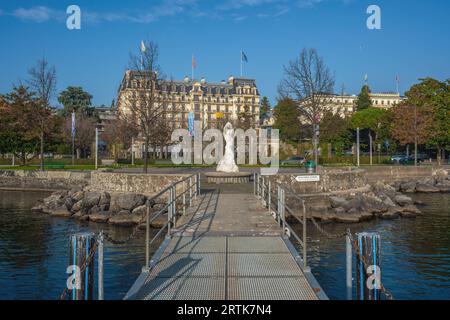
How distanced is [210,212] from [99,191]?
12.0m

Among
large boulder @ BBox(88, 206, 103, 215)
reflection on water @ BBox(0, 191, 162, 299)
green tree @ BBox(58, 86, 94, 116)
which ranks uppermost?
green tree @ BBox(58, 86, 94, 116)

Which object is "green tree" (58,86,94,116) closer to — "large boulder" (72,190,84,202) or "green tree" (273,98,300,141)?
"green tree" (273,98,300,141)

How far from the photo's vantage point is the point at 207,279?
282 inches

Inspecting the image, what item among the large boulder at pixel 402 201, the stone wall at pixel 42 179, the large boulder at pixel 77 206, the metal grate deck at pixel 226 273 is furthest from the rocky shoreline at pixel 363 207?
the stone wall at pixel 42 179

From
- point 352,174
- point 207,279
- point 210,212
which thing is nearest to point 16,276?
point 210,212

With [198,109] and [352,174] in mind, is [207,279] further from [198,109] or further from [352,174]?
[198,109]

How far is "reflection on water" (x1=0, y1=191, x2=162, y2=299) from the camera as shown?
10479 millimetres

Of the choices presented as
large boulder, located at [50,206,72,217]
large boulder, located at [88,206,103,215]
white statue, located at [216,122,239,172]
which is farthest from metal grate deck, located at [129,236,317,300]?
white statue, located at [216,122,239,172]

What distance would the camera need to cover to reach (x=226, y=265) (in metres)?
7.98

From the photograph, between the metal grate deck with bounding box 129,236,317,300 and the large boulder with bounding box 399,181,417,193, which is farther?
the large boulder with bounding box 399,181,417,193

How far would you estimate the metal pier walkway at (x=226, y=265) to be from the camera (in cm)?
650

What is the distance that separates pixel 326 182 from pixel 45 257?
14.9m

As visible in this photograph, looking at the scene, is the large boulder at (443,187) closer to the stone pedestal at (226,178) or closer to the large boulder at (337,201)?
the large boulder at (337,201)

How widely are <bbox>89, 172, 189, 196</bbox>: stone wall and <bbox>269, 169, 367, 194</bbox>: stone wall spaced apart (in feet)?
17.1
